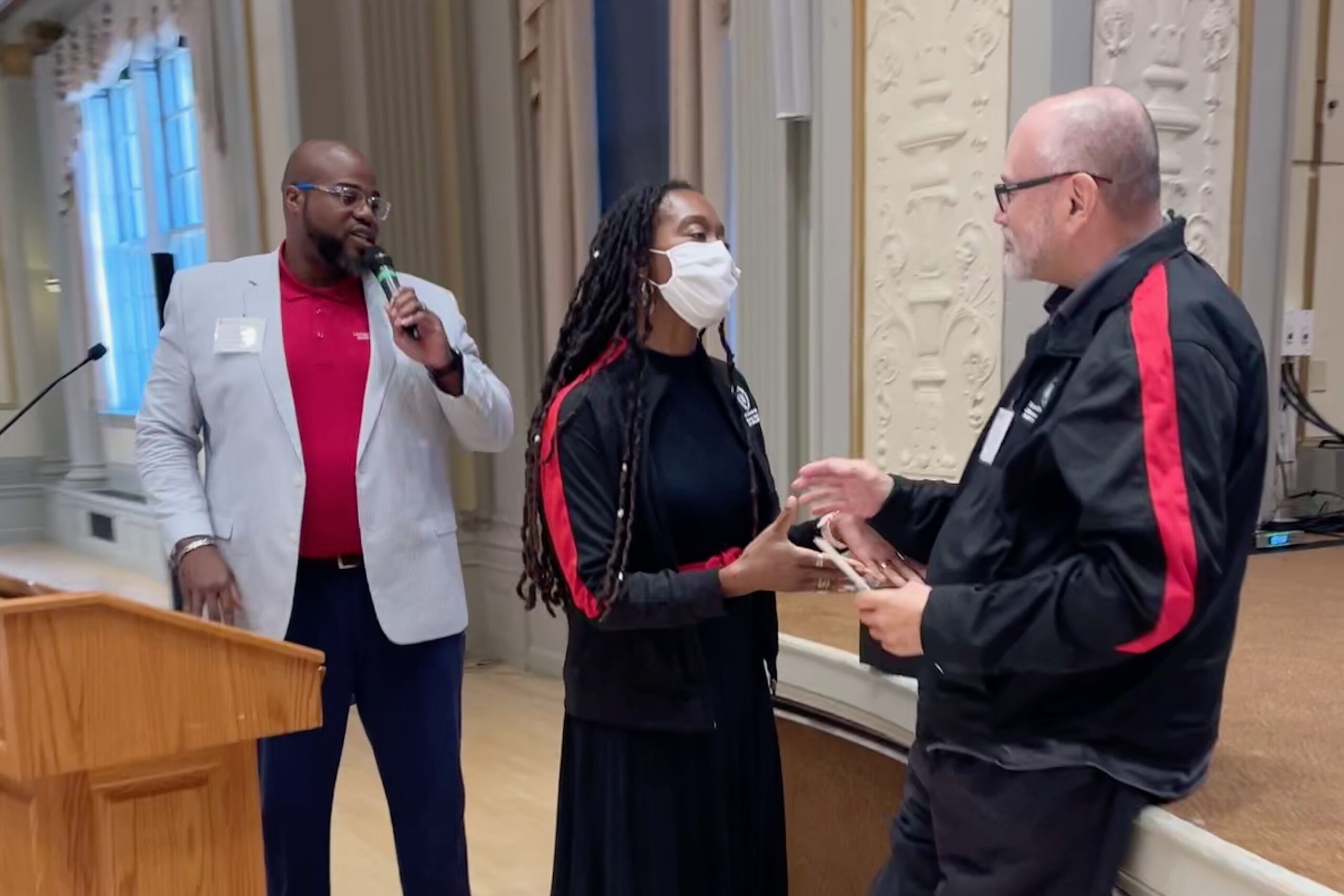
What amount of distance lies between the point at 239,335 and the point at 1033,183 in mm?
1389

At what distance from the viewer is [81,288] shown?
7145 mm

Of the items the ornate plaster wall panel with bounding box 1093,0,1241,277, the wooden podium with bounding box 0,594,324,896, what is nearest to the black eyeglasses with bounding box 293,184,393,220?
the wooden podium with bounding box 0,594,324,896

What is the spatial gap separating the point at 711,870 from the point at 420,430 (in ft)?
3.05

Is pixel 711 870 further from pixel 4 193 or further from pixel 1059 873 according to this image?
pixel 4 193

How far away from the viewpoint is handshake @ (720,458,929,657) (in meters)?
1.40

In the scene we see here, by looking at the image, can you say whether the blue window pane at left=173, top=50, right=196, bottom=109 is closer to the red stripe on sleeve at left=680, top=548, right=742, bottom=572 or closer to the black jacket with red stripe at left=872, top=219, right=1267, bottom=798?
the red stripe on sleeve at left=680, top=548, right=742, bottom=572

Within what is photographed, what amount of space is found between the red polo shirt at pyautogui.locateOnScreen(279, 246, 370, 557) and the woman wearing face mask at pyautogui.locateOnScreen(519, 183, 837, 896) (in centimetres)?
43

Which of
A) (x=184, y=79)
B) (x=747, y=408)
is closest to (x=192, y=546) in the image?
(x=747, y=408)

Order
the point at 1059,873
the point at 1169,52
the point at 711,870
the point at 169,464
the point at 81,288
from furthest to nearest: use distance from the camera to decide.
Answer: the point at 81,288, the point at 1169,52, the point at 169,464, the point at 711,870, the point at 1059,873

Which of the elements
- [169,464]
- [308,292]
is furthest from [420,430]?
[169,464]

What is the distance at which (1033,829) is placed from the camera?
1.08m

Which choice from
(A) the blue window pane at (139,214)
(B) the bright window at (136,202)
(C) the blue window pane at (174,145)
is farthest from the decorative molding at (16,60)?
(C) the blue window pane at (174,145)

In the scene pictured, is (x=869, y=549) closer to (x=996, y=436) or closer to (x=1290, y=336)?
(x=996, y=436)

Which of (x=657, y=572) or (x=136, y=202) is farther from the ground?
(x=136, y=202)
